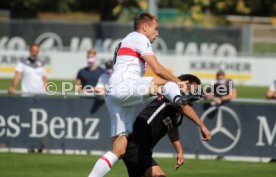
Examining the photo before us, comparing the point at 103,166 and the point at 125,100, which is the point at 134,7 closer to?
the point at 125,100

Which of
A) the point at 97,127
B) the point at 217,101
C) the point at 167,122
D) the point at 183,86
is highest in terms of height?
the point at 183,86

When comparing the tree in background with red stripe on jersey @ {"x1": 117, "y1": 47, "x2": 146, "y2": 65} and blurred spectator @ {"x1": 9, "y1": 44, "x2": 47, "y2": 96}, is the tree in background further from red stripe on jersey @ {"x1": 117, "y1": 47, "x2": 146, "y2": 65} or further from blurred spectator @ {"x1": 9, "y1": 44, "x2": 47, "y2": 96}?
red stripe on jersey @ {"x1": 117, "y1": 47, "x2": 146, "y2": 65}

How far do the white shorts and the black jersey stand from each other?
0.17 meters

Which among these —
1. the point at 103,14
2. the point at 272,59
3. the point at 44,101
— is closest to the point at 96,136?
the point at 44,101

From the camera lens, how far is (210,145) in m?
15.6

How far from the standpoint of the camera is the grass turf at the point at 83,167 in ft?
42.8

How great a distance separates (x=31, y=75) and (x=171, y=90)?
921 cm

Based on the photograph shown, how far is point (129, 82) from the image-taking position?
30.9 ft

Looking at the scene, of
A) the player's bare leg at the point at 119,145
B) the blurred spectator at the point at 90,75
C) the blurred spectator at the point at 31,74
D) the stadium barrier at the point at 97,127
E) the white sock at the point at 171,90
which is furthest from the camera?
the blurred spectator at the point at 31,74

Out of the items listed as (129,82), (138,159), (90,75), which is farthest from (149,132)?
(90,75)

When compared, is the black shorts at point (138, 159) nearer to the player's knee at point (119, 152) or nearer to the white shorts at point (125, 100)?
the player's knee at point (119, 152)

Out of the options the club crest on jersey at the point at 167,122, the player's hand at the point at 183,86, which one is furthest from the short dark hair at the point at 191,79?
the club crest on jersey at the point at 167,122

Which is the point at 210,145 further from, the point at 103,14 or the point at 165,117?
the point at 103,14

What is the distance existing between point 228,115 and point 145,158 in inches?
255
